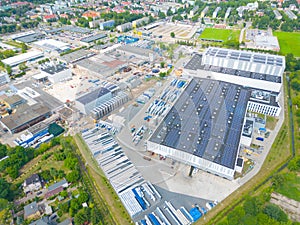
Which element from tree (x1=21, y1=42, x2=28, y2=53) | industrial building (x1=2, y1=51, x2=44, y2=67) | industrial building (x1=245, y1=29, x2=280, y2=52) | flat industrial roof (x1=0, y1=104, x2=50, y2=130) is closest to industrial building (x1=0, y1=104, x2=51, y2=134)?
flat industrial roof (x1=0, y1=104, x2=50, y2=130)

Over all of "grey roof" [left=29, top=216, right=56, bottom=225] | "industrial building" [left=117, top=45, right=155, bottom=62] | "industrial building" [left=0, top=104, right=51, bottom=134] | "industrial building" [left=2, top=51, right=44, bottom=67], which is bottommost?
"grey roof" [left=29, top=216, right=56, bottom=225]

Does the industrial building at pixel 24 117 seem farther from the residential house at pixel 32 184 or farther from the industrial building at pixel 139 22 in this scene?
the industrial building at pixel 139 22

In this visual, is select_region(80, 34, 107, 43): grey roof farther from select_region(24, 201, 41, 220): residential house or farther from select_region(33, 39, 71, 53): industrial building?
select_region(24, 201, 41, 220): residential house

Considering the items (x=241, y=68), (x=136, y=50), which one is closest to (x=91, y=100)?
(x=136, y=50)

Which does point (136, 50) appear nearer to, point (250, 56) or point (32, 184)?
point (250, 56)

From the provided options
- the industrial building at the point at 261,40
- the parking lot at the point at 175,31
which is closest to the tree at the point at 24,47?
the parking lot at the point at 175,31

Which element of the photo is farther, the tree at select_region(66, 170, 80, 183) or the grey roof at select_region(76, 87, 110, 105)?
the grey roof at select_region(76, 87, 110, 105)
